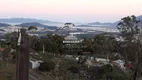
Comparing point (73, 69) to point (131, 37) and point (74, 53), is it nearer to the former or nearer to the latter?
point (131, 37)

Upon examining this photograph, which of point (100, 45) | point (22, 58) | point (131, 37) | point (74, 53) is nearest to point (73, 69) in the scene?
point (131, 37)

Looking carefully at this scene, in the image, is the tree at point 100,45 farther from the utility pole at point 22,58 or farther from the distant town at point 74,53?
the utility pole at point 22,58

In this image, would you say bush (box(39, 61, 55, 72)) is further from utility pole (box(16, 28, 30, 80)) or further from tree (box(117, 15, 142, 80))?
utility pole (box(16, 28, 30, 80))

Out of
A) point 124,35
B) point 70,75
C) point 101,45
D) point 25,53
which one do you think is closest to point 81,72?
point 70,75

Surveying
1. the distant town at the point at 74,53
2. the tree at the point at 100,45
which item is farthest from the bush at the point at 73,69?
the tree at the point at 100,45

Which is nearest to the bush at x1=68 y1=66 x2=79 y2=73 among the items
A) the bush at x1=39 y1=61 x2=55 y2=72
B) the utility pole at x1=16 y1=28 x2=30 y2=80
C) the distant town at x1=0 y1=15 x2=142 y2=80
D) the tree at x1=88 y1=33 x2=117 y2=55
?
the distant town at x1=0 y1=15 x2=142 y2=80

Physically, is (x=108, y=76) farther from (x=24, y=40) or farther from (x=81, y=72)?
(x=24, y=40)

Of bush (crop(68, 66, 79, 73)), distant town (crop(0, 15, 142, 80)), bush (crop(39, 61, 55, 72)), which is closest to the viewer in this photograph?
distant town (crop(0, 15, 142, 80))
